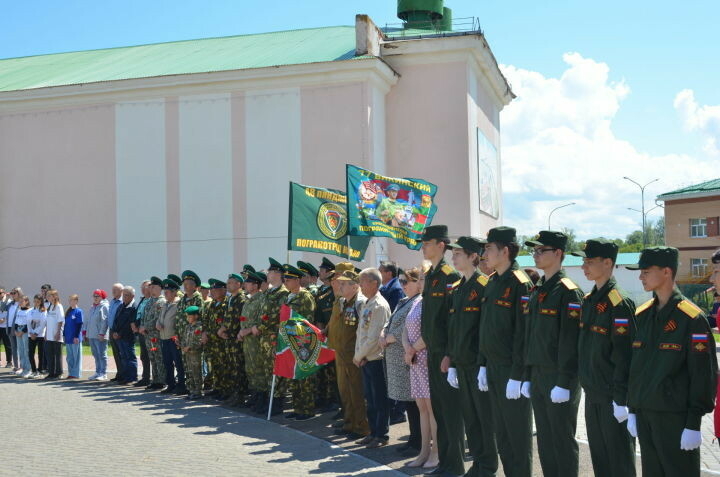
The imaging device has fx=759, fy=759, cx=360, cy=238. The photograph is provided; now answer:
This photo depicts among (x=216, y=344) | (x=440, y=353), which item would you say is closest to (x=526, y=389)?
(x=440, y=353)

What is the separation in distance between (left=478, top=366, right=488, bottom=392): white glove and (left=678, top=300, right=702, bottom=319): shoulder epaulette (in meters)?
2.04

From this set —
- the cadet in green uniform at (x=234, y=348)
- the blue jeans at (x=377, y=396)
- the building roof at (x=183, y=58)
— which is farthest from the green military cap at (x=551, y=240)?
the building roof at (x=183, y=58)

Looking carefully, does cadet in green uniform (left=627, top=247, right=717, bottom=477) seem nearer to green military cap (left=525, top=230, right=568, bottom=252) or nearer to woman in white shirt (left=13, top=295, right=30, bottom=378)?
green military cap (left=525, top=230, right=568, bottom=252)

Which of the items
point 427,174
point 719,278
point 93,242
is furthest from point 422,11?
point 719,278

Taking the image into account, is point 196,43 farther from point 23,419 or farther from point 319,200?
point 23,419

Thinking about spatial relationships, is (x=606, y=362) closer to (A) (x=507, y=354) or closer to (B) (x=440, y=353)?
(A) (x=507, y=354)

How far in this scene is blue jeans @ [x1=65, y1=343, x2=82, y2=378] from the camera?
1539 centimetres

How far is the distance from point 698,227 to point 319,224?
45935 mm

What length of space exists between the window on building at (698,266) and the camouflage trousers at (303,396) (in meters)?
46.2

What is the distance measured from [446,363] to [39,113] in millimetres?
24505

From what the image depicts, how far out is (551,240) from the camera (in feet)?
19.9

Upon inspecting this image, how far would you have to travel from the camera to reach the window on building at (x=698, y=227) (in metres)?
51.3

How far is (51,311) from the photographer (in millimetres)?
15906

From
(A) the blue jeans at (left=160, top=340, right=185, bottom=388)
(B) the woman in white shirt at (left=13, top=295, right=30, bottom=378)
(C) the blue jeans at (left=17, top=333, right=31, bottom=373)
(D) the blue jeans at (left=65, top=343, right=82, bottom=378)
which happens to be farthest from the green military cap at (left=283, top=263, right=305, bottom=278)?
(C) the blue jeans at (left=17, top=333, right=31, bottom=373)
